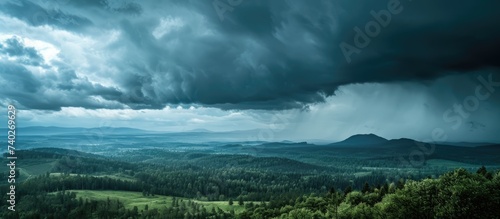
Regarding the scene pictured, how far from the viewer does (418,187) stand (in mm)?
77438

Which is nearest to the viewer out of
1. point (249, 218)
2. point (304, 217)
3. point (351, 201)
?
point (304, 217)

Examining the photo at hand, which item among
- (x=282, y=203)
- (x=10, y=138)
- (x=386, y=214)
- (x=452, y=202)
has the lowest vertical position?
A: (x=282, y=203)

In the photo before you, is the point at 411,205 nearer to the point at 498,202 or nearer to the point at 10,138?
the point at 498,202

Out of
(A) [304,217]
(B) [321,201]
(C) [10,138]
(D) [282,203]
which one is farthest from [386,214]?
(D) [282,203]

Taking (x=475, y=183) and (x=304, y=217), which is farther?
(x=304, y=217)

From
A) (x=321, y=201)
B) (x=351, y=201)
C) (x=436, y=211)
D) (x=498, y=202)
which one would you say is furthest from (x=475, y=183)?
(x=321, y=201)

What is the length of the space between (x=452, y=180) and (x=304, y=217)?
148 ft

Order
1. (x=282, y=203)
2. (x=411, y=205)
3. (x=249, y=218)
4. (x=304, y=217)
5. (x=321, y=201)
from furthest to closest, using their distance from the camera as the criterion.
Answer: (x=282, y=203), (x=249, y=218), (x=321, y=201), (x=304, y=217), (x=411, y=205)

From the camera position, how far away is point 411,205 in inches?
2948

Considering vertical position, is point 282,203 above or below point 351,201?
below

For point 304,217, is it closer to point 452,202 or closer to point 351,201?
point 351,201

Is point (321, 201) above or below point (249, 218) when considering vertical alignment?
above

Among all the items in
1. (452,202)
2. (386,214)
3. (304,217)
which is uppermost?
(452,202)

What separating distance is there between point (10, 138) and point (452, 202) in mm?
90317
